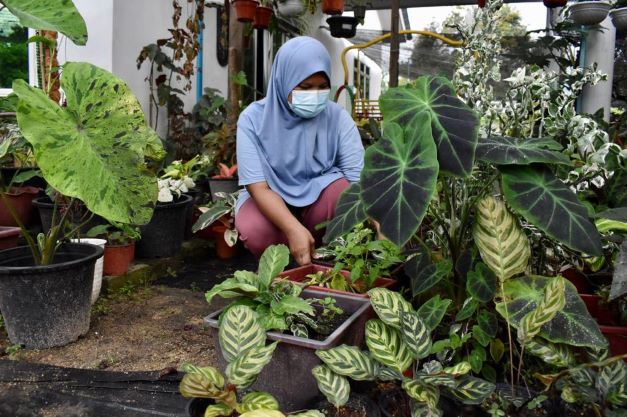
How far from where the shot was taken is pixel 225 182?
11.0 ft

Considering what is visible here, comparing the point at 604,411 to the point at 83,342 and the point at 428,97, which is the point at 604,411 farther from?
the point at 83,342

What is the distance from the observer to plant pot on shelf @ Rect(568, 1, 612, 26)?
3484mm

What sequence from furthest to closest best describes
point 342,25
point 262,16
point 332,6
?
point 342,25 < point 332,6 < point 262,16

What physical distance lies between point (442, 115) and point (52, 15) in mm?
1225

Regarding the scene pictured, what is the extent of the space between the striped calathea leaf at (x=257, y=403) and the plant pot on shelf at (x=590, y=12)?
136 inches

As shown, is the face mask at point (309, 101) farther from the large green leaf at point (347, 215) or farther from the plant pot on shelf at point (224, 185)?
the plant pot on shelf at point (224, 185)

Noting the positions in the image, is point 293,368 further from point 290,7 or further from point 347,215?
point 290,7

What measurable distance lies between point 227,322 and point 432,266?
0.52 metres

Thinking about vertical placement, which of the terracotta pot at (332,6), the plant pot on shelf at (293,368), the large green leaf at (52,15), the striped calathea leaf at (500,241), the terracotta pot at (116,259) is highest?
the terracotta pot at (332,6)

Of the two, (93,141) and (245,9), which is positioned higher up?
(245,9)

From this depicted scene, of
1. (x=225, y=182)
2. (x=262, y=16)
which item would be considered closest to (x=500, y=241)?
(x=225, y=182)

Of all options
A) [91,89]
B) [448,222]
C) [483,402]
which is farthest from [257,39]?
[483,402]

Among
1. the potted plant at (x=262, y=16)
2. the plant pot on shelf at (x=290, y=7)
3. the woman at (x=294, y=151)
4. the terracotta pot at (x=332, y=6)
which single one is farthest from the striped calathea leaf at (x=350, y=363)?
the plant pot on shelf at (x=290, y=7)

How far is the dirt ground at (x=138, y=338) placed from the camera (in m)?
1.84
